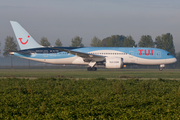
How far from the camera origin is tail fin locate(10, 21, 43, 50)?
36.3 metres

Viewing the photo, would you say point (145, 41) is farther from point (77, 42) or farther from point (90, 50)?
point (90, 50)

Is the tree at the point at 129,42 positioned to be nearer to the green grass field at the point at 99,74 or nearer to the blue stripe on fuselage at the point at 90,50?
the blue stripe on fuselage at the point at 90,50

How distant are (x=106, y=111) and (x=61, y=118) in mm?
1763

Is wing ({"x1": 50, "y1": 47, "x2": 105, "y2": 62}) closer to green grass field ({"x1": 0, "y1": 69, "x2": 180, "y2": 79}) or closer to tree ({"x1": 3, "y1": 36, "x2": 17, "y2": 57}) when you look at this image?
green grass field ({"x1": 0, "y1": 69, "x2": 180, "y2": 79})

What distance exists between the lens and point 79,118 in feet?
24.9

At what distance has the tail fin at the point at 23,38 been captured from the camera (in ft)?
119

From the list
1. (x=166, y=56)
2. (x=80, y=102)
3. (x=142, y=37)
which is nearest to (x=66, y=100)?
(x=80, y=102)

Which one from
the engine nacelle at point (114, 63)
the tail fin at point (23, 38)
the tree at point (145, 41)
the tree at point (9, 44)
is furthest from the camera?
the tree at point (145, 41)

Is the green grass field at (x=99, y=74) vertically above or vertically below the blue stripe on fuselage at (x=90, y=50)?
below

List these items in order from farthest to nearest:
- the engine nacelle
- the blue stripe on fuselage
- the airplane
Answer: the blue stripe on fuselage
the airplane
the engine nacelle

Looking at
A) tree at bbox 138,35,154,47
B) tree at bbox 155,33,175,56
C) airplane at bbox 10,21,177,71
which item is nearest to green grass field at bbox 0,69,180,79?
airplane at bbox 10,21,177,71

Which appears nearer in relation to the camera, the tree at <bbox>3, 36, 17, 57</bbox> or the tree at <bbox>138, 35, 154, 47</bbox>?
the tree at <bbox>3, 36, 17, 57</bbox>

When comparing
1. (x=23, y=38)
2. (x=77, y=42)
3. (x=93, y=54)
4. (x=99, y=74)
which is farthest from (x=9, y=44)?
(x=99, y=74)

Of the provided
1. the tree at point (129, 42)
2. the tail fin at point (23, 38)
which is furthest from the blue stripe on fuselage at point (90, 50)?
the tree at point (129, 42)
